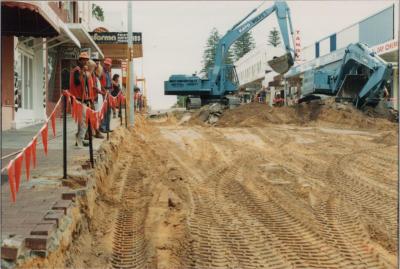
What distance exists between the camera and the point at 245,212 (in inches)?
273

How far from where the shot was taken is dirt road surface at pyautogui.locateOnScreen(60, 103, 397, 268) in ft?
17.4

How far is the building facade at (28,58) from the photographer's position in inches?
531

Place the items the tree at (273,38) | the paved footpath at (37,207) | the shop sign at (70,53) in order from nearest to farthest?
the paved footpath at (37,207) < the shop sign at (70,53) < the tree at (273,38)

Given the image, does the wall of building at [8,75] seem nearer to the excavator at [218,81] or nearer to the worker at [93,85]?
the worker at [93,85]

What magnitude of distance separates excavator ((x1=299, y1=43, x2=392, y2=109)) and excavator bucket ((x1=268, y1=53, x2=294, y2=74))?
102 centimetres

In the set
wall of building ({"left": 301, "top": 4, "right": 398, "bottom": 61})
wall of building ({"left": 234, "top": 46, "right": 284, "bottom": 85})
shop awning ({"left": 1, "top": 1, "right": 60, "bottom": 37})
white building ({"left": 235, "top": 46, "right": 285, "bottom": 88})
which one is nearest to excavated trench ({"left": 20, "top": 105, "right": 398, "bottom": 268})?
shop awning ({"left": 1, "top": 1, "right": 60, "bottom": 37})

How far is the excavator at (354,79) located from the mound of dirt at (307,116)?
2.48 feet

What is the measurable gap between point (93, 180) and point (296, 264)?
3.26 meters

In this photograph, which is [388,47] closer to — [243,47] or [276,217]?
[276,217]

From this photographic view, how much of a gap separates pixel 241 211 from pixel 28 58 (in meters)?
14.7

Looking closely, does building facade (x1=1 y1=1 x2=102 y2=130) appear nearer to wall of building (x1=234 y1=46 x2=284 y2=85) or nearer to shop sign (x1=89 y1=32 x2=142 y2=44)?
shop sign (x1=89 y1=32 x2=142 y2=44)

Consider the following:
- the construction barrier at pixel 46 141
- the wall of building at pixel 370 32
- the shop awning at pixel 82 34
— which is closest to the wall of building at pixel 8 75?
the construction barrier at pixel 46 141

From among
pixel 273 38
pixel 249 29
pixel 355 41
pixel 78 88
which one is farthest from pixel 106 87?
pixel 273 38

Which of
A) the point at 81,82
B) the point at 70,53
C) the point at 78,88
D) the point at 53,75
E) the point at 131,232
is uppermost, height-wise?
the point at 70,53
